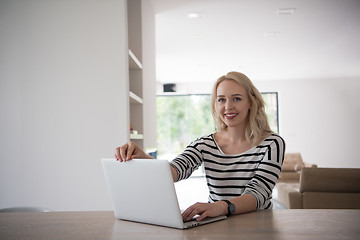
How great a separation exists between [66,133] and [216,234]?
168cm

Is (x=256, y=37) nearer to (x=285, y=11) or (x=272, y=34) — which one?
(x=272, y=34)

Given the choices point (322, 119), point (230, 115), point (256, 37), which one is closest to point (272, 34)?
point (256, 37)

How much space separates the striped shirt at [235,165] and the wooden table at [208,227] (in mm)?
218

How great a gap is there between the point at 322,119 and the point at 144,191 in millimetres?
9025

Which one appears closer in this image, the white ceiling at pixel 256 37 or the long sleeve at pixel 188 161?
the long sleeve at pixel 188 161

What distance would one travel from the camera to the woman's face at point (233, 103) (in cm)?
157

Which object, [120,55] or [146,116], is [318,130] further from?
[120,55]

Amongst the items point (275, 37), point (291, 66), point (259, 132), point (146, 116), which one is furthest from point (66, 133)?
point (291, 66)

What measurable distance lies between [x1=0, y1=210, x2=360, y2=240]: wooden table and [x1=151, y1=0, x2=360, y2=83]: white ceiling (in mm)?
3179

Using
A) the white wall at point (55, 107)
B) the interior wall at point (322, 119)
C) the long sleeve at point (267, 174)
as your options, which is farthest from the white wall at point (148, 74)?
the interior wall at point (322, 119)

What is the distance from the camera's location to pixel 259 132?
5.04 ft

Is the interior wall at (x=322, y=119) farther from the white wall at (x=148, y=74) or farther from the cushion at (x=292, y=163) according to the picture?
the white wall at (x=148, y=74)

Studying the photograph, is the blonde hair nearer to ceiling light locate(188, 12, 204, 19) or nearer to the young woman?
the young woman

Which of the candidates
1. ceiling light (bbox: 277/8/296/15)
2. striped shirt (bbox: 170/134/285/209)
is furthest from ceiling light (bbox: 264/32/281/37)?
striped shirt (bbox: 170/134/285/209)
